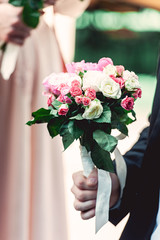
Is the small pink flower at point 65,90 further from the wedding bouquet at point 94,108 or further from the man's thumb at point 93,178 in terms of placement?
the man's thumb at point 93,178

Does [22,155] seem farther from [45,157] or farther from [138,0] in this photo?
[138,0]

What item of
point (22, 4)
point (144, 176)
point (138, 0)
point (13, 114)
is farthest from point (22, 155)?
point (138, 0)

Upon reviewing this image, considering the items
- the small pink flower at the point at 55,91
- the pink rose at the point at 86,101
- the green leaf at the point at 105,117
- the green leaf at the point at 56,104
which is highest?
the small pink flower at the point at 55,91

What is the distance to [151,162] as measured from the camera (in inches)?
Answer: 51.3

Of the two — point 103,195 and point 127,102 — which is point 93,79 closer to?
point 127,102

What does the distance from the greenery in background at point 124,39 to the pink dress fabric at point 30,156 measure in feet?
36.5

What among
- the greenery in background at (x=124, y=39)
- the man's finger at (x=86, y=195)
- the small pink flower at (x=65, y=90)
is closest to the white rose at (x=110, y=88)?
the small pink flower at (x=65, y=90)

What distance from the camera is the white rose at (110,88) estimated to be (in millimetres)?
1167

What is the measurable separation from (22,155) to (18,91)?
38cm

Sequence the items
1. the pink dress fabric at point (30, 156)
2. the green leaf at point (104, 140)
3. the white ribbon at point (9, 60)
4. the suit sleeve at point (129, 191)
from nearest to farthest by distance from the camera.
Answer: the green leaf at point (104, 140), the suit sleeve at point (129, 191), the white ribbon at point (9, 60), the pink dress fabric at point (30, 156)

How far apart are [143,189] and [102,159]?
243 millimetres

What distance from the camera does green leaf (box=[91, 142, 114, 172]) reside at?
118cm

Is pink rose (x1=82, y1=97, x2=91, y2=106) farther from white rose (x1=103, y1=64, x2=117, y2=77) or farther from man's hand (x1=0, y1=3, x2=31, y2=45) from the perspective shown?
man's hand (x1=0, y1=3, x2=31, y2=45)

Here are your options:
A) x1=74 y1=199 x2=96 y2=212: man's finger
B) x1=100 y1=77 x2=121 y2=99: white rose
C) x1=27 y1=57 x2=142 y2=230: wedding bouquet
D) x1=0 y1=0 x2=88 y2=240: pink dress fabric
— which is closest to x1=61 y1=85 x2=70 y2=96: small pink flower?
x1=27 y1=57 x2=142 y2=230: wedding bouquet
